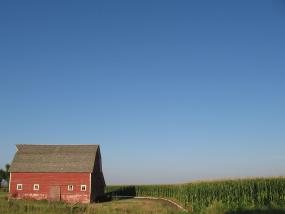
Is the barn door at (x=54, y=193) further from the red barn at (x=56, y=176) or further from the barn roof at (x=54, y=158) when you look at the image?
the barn roof at (x=54, y=158)

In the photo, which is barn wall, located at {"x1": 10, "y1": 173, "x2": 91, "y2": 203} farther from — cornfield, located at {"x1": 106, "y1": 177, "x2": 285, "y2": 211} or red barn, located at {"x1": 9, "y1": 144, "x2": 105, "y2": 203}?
cornfield, located at {"x1": 106, "y1": 177, "x2": 285, "y2": 211}

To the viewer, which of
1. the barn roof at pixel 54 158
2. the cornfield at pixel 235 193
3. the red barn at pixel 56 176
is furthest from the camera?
the barn roof at pixel 54 158

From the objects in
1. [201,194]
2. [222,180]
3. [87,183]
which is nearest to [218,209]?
[222,180]

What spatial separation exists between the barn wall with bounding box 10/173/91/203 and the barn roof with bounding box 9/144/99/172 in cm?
71

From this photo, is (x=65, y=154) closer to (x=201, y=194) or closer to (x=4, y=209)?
(x=201, y=194)

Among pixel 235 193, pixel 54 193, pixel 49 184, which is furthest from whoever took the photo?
pixel 49 184

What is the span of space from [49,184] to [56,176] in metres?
1.26

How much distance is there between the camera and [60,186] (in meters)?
53.6

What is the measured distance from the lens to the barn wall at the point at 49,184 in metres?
53.1

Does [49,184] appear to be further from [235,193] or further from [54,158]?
[235,193]

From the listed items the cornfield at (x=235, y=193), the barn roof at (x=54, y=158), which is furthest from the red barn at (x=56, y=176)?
the cornfield at (x=235, y=193)

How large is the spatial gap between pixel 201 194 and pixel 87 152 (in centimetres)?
1855

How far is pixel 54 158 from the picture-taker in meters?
55.8

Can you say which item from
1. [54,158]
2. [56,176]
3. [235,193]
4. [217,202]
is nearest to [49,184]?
[56,176]
